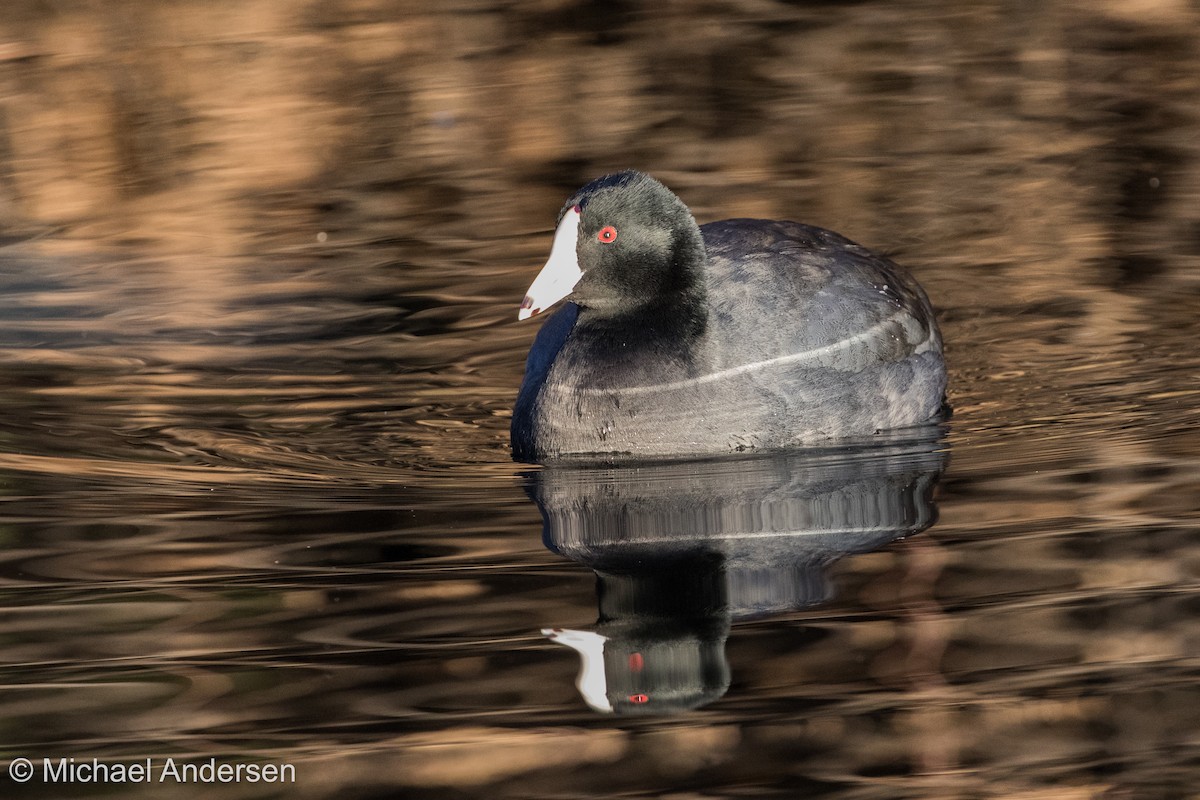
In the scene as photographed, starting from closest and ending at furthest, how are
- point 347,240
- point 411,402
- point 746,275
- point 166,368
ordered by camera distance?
point 746,275 → point 411,402 → point 166,368 → point 347,240

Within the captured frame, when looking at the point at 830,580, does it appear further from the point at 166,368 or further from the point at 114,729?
the point at 166,368

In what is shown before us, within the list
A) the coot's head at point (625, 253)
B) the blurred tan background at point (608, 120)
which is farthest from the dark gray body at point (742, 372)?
the blurred tan background at point (608, 120)

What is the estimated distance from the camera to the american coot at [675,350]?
19.9 ft

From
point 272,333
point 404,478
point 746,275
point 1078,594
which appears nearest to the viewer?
point 1078,594

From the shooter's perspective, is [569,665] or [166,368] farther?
[166,368]

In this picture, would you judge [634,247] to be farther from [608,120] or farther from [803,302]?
[608,120]

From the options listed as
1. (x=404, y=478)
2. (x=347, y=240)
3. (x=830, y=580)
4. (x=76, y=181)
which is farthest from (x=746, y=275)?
(x=76, y=181)

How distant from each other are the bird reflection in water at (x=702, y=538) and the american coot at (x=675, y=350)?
0.12 meters

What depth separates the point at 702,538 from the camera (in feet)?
16.6

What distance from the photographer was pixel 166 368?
7.61 m

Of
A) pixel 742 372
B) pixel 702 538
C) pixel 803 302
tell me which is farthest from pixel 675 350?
pixel 702 538

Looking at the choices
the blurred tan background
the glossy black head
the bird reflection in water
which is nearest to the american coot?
the glossy black head

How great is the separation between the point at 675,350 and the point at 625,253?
0.34 meters

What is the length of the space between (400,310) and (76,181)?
3461mm
